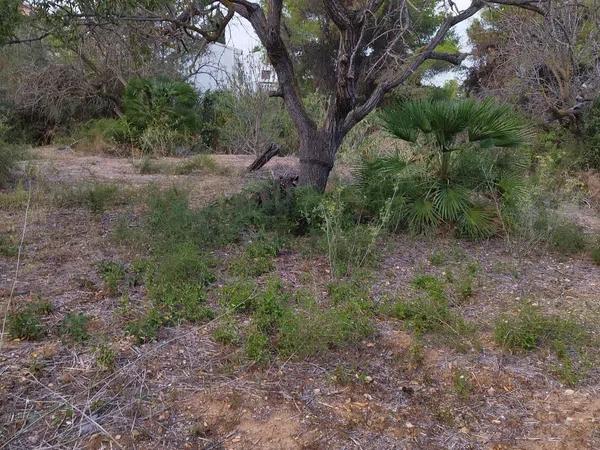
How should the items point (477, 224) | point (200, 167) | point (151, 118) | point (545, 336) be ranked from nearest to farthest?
point (545, 336), point (477, 224), point (200, 167), point (151, 118)

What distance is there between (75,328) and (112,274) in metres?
0.94

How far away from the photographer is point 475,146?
6023 millimetres

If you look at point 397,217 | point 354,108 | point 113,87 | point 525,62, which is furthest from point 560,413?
point 113,87

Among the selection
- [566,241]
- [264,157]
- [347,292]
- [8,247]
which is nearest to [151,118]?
[264,157]

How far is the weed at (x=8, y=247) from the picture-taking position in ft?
16.0

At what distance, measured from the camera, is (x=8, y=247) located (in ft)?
16.4

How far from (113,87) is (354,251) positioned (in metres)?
12.6

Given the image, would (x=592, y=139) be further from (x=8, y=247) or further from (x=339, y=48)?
(x=8, y=247)

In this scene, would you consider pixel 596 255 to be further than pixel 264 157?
No

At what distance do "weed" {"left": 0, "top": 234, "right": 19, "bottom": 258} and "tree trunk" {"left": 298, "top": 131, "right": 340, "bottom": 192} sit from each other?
3.09 m

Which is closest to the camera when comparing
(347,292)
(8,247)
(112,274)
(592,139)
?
(347,292)

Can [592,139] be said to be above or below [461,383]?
above

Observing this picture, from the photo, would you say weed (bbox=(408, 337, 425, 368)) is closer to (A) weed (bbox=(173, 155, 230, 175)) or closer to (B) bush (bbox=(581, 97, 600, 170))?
(A) weed (bbox=(173, 155, 230, 175))

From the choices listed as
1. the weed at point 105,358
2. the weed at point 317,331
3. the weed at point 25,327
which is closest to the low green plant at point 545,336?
the weed at point 317,331
